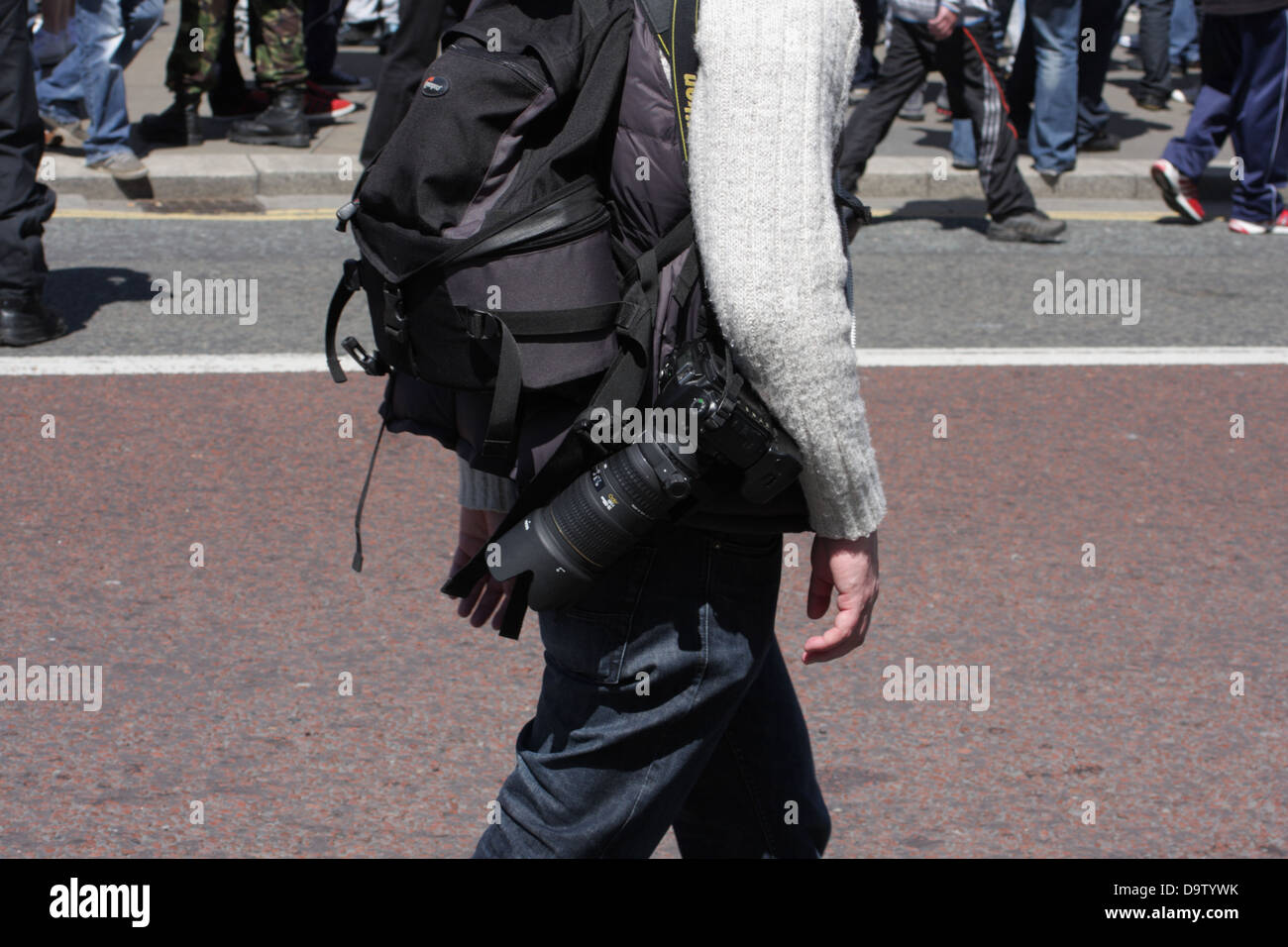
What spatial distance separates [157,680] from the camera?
348 cm

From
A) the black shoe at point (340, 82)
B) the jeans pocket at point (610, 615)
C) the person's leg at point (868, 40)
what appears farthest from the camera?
the black shoe at point (340, 82)

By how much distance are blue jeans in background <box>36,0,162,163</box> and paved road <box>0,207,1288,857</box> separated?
2.64 metres

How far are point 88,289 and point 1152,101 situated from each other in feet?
26.5

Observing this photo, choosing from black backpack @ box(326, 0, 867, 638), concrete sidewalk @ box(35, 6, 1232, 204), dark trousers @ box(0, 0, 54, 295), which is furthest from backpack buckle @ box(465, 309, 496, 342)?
concrete sidewalk @ box(35, 6, 1232, 204)

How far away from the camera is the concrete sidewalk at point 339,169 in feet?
27.3

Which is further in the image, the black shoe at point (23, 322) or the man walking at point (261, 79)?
the man walking at point (261, 79)

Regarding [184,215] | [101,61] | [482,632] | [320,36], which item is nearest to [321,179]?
[184,215]

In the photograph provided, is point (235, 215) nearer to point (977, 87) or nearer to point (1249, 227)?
point (977, 87)

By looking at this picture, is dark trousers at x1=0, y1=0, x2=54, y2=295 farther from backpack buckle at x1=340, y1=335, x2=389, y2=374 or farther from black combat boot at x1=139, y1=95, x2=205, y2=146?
backpack buckle at x1=340, y1=335, x2=389, y2=374

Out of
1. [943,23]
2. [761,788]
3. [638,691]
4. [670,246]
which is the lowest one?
[943,23]

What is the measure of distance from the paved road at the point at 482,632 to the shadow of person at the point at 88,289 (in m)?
0.22

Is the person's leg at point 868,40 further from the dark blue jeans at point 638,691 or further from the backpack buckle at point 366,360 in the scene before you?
the dark blue jeans at point 638,691

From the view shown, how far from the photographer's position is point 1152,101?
452 inches

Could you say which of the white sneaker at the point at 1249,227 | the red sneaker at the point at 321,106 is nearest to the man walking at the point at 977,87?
the white sneaker at the point at 1249,227
